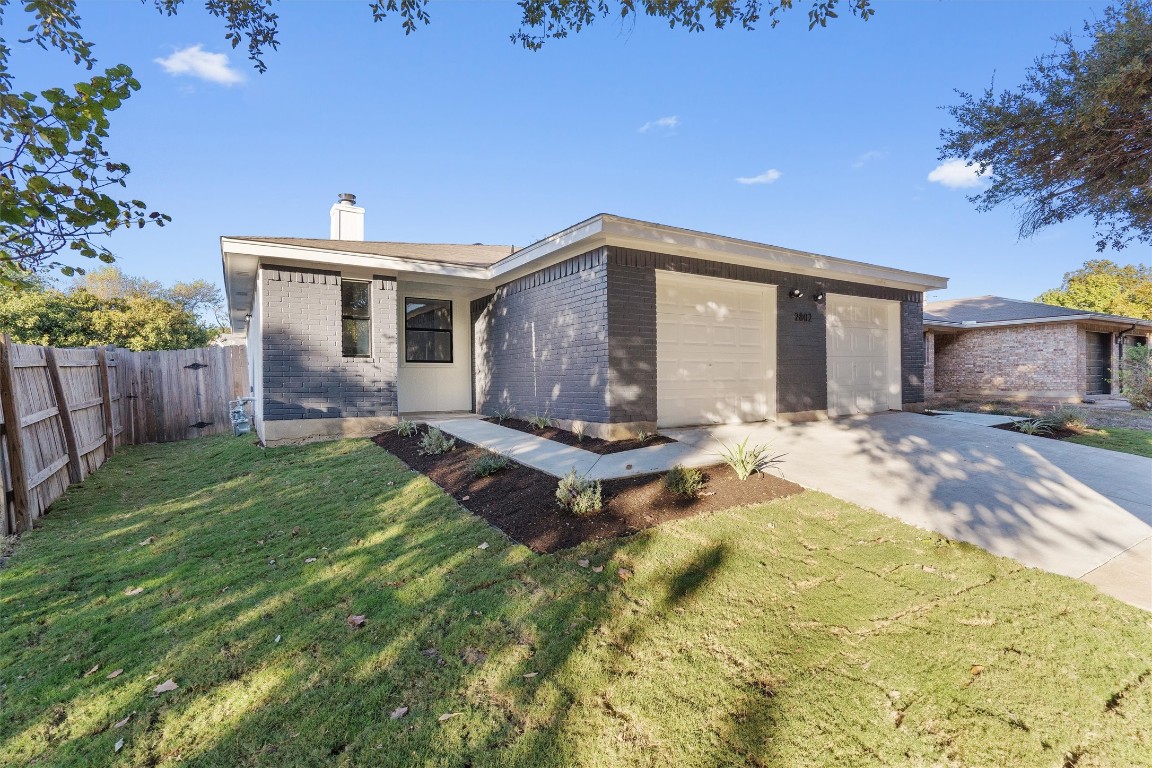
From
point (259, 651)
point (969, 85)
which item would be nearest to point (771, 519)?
point (259, 651)

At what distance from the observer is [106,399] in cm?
867

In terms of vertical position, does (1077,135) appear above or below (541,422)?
above

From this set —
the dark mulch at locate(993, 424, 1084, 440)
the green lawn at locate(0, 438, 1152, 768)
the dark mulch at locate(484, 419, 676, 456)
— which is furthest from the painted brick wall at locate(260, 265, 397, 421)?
the dark mulch at locate(993, 424, 1084, 440)

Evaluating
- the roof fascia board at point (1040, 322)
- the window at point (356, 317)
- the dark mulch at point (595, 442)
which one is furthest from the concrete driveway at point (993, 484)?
the roof fascia board at point (1040, 322)

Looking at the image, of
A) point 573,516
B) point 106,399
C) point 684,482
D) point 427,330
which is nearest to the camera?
point 573,516

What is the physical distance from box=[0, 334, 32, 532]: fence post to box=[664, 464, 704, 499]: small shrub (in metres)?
6.19

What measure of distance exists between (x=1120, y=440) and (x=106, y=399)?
53.4 feet

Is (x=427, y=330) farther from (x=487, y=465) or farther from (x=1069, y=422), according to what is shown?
(x=1069, y=422)

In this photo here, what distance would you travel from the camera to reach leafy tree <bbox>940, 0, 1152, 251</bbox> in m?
4.81

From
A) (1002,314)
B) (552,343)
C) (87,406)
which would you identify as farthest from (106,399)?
(1002,314)

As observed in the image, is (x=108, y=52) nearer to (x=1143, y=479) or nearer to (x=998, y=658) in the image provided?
(x=998, y=658)

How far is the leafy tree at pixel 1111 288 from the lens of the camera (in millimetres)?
25156

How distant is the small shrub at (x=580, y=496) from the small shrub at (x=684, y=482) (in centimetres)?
68

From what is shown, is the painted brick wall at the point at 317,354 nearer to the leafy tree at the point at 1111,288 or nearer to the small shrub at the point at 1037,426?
the small shrub at the point at 1037,426
